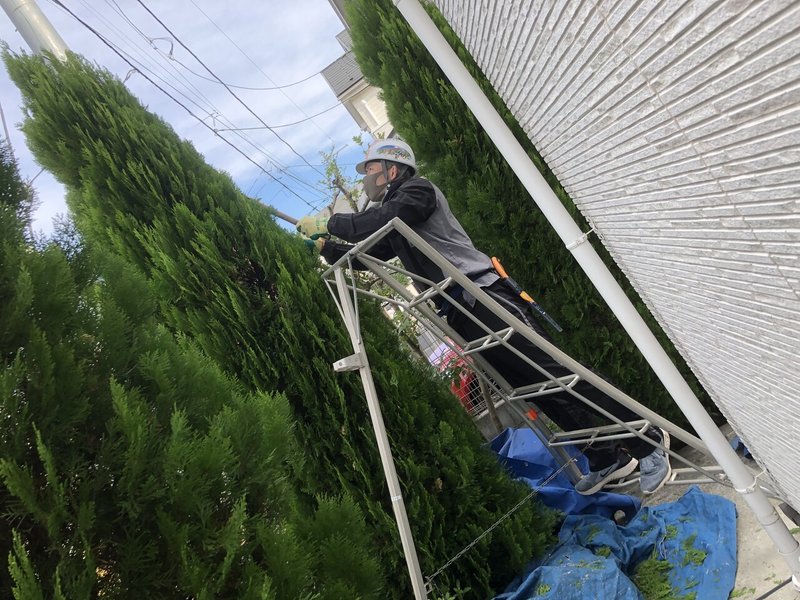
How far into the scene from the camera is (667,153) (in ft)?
4.67

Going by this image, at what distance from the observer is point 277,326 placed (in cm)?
366

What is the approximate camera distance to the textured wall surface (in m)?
1.03

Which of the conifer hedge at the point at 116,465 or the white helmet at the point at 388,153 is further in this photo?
the white helmet at the point at 388,153

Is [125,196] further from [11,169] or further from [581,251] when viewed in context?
[581,251]

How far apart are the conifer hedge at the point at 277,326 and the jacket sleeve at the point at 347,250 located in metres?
0.16

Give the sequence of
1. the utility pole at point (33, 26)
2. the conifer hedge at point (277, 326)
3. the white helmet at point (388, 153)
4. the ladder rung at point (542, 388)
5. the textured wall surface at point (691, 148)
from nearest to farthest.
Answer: the textured wall surface at point (691, 148) < the ladder rung at point (542, 388) < the conifer hedge at point (277, 326) < the white helmet at point (388, 153) < the utility pole at point (33, 26)

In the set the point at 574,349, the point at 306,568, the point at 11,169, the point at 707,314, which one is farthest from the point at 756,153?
the point at 574,349

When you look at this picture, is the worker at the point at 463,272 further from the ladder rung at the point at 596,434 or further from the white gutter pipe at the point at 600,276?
the white gutter pipe at the point at 600,276

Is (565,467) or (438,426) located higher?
(438,426)

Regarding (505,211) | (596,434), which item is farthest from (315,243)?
(596,434)

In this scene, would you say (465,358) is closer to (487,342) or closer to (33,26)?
(487,342)

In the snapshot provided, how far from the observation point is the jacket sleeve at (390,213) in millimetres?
3625

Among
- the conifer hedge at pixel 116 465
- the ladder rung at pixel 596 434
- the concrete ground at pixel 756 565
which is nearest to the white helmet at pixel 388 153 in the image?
the ladder rung at pixel 596 434

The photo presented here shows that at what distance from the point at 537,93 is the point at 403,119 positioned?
10.5 feet
